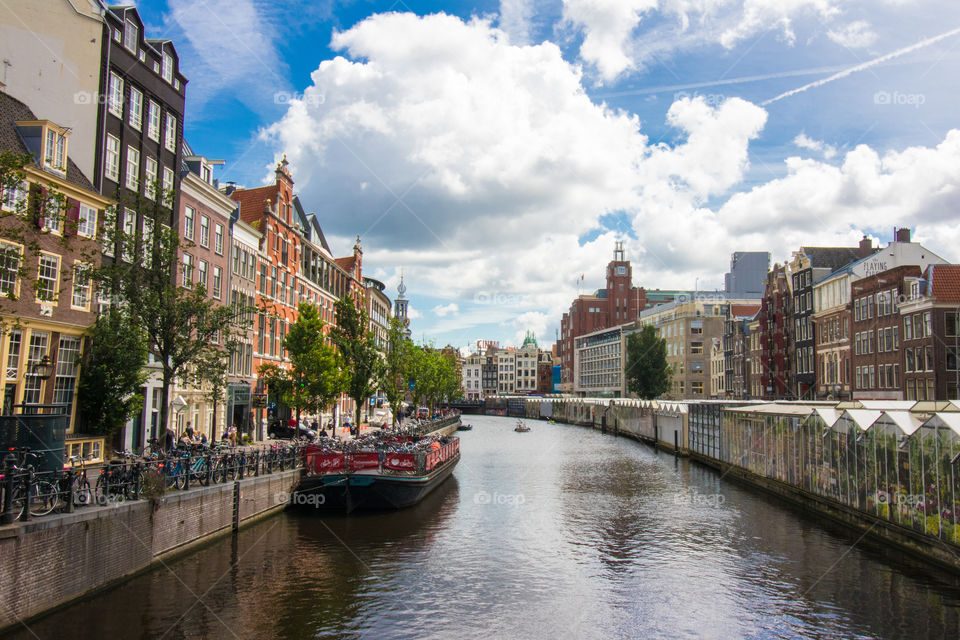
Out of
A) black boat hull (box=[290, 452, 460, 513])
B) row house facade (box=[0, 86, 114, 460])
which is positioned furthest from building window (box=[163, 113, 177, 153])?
black boat hull (box=[290, 452, 460, 513])

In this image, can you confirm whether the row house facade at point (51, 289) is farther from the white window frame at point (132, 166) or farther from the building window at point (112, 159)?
the white window frame at point (132, 166)

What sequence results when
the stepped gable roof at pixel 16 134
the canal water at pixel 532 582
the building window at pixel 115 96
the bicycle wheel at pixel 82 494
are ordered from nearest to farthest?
the canal water at pixel 532 582, the bicycle wheel at pixel 82 494, the stepped gable roof at pixel 16 134, the building window at pixel 115 96

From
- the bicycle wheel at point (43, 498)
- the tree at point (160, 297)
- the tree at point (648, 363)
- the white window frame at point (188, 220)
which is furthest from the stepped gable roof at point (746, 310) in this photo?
the bicycle wheel at point (43, 498)

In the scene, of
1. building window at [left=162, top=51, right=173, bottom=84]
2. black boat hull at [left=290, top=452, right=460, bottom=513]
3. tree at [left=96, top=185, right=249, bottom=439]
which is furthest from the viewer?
building window at [left=162, top=51, right=173, bottom=84]

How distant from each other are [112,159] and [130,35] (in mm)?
7021

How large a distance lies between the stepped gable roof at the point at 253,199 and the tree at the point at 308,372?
434 inches

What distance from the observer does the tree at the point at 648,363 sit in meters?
121

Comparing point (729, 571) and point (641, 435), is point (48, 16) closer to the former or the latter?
point (729, 571)

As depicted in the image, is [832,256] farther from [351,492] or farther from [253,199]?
[351,492]

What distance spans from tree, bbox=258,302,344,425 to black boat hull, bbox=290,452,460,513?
16.6 m

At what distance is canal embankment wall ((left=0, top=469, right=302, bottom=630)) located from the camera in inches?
620

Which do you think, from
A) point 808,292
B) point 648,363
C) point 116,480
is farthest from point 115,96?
point 648,363

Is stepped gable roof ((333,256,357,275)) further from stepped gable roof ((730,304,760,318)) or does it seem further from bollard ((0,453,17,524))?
bollard ((0,453,17,524))

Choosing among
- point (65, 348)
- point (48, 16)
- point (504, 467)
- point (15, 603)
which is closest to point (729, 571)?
point (15, 603)
